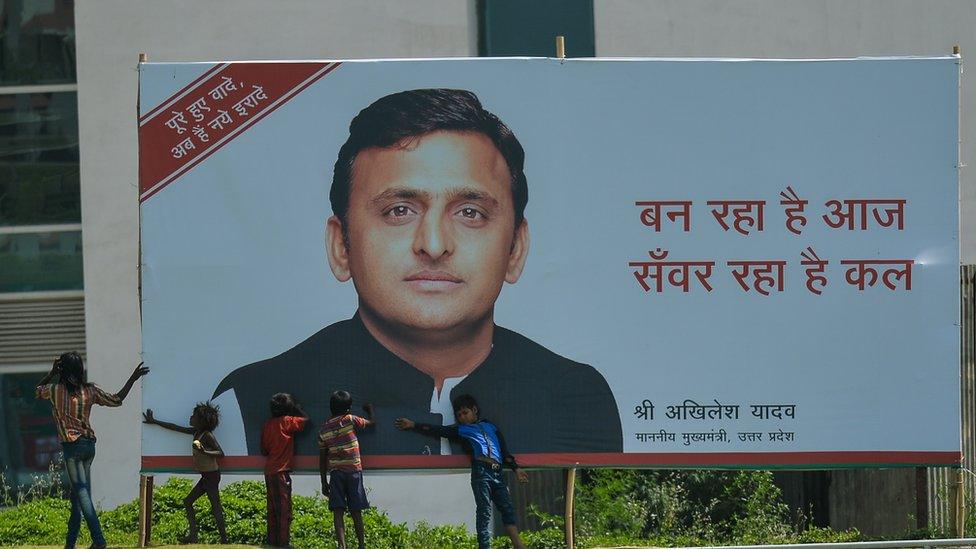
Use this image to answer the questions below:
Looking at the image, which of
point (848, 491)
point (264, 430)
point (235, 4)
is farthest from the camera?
point (235, 4)

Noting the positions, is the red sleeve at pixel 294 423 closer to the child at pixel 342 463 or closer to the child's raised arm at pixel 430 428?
the child at pixel 342 463

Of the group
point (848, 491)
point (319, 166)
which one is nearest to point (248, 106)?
point (319, 166)

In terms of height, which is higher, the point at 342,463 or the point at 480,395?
the point at 480,395

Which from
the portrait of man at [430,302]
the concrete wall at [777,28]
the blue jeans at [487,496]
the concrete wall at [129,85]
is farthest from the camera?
the concrete wall at [777,28]

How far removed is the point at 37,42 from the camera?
16.0m

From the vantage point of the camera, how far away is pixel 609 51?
52.6 feet

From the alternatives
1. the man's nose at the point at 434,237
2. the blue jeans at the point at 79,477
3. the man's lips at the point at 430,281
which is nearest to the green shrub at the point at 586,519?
the blue jeans at the point at 79,477

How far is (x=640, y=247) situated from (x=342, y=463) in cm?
299

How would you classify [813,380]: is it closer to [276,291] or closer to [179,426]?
[276,291]

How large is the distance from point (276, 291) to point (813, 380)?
4.48m

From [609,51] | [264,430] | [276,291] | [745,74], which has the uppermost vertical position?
[609,51]

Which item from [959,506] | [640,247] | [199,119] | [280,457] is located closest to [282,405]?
[280,457]

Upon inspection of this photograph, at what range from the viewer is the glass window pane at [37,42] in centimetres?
1596

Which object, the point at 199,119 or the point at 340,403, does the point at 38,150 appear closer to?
the point at 199,119
